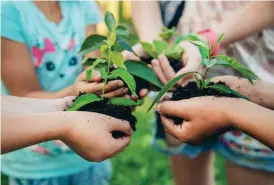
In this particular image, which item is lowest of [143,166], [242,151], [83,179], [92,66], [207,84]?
[143,166]

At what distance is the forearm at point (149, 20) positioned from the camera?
167 cm

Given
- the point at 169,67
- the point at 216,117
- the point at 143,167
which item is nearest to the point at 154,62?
the point at 169,67

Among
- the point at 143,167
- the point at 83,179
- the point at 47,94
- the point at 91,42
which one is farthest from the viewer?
the point at 143,167

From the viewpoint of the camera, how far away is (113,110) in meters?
1.22

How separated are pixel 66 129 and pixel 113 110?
0.61 feet

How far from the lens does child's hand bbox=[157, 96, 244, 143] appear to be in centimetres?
112

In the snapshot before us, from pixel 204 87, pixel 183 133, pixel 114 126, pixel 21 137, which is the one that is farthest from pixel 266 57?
pixel 21 137

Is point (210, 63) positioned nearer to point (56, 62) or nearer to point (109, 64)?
point (109, 64)

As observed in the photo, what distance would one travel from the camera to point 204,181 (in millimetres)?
1777

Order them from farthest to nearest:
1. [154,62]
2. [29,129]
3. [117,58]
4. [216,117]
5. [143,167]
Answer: [143,167]
[154,62]
[117,58]
[216,117]
[29,129]

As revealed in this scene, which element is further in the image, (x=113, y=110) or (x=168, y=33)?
(x=168, y=33)

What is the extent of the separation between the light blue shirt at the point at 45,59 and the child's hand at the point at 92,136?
457mm

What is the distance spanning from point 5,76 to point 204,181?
849mm

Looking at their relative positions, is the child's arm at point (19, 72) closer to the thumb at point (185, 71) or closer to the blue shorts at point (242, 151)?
the thumb at point (185, 71)
